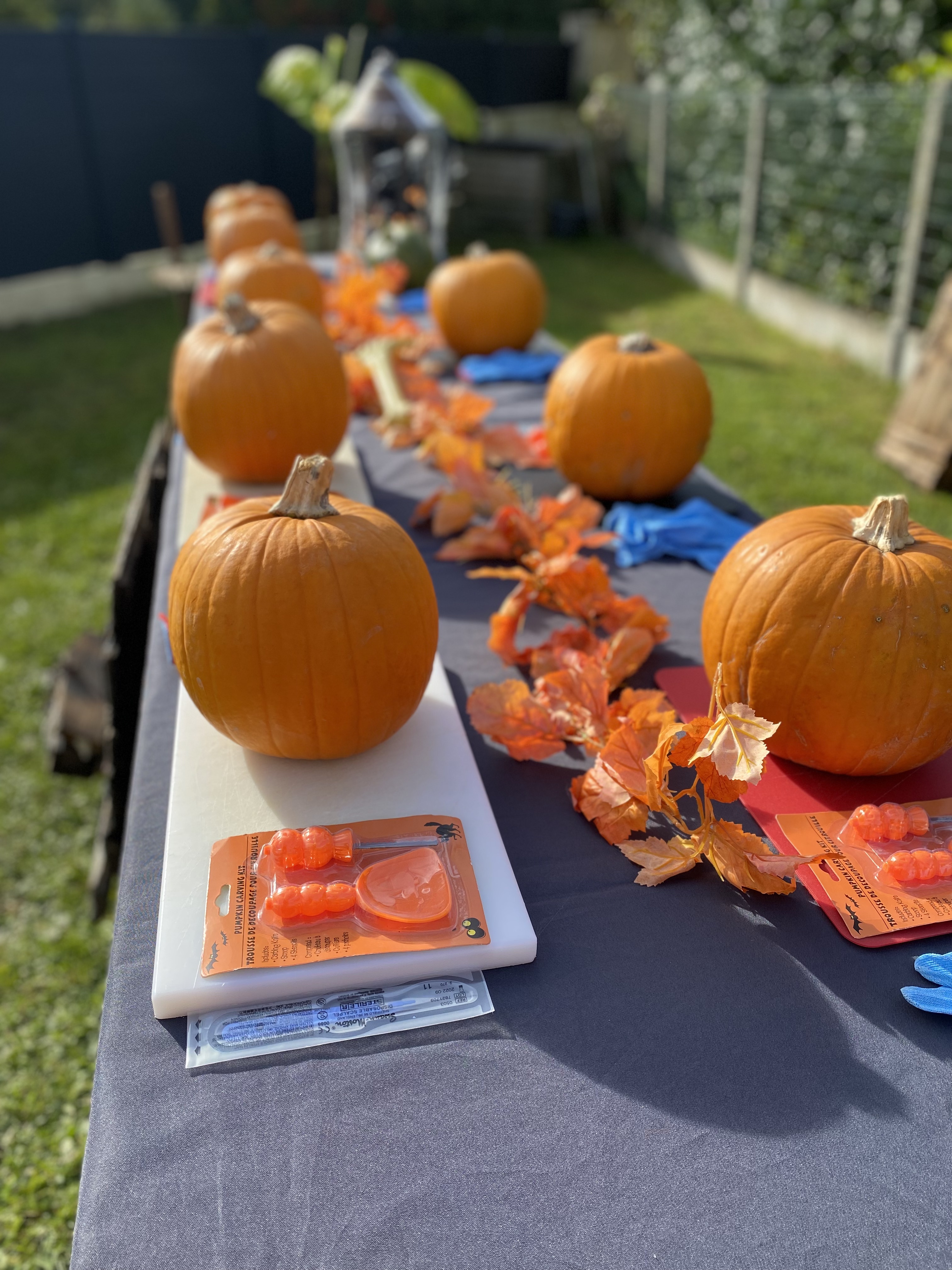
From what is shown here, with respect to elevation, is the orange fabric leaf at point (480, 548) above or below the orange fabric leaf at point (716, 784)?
below

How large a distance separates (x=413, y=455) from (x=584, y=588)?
1206mm

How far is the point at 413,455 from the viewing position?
303 centimetres

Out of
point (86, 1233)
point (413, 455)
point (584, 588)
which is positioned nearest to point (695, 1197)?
point (86, 1233)

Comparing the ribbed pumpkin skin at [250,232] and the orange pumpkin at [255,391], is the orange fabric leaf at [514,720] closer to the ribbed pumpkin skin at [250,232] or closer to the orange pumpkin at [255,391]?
the orange pumpkin at [255,391]

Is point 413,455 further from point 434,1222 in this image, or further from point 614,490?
point 434,1222

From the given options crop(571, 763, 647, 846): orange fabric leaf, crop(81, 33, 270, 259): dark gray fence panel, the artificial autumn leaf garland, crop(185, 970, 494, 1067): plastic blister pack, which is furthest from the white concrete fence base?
crop(185, 970, 494, 1067): plastic blister pack

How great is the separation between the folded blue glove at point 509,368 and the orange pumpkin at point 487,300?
0.12m

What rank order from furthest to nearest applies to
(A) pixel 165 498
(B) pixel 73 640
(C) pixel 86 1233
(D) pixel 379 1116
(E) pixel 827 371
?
(E) pixel 827 371 < (B) pixel 73 640 < (A) pixel 165 498 < (D) pixel 379 1116 < (C) pixel 86 1233

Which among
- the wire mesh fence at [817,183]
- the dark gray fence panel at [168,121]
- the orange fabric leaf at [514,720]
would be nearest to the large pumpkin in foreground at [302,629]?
the orange fabric leaf at [514,720]

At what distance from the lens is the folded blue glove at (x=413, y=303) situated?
4961mm

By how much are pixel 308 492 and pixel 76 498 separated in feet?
13.2

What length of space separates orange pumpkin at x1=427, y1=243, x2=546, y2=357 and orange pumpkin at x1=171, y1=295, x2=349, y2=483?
146 centimetres

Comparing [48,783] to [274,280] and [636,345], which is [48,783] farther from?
[636,345]

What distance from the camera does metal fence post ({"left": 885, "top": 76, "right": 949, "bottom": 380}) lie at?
→ 18.5 ft
